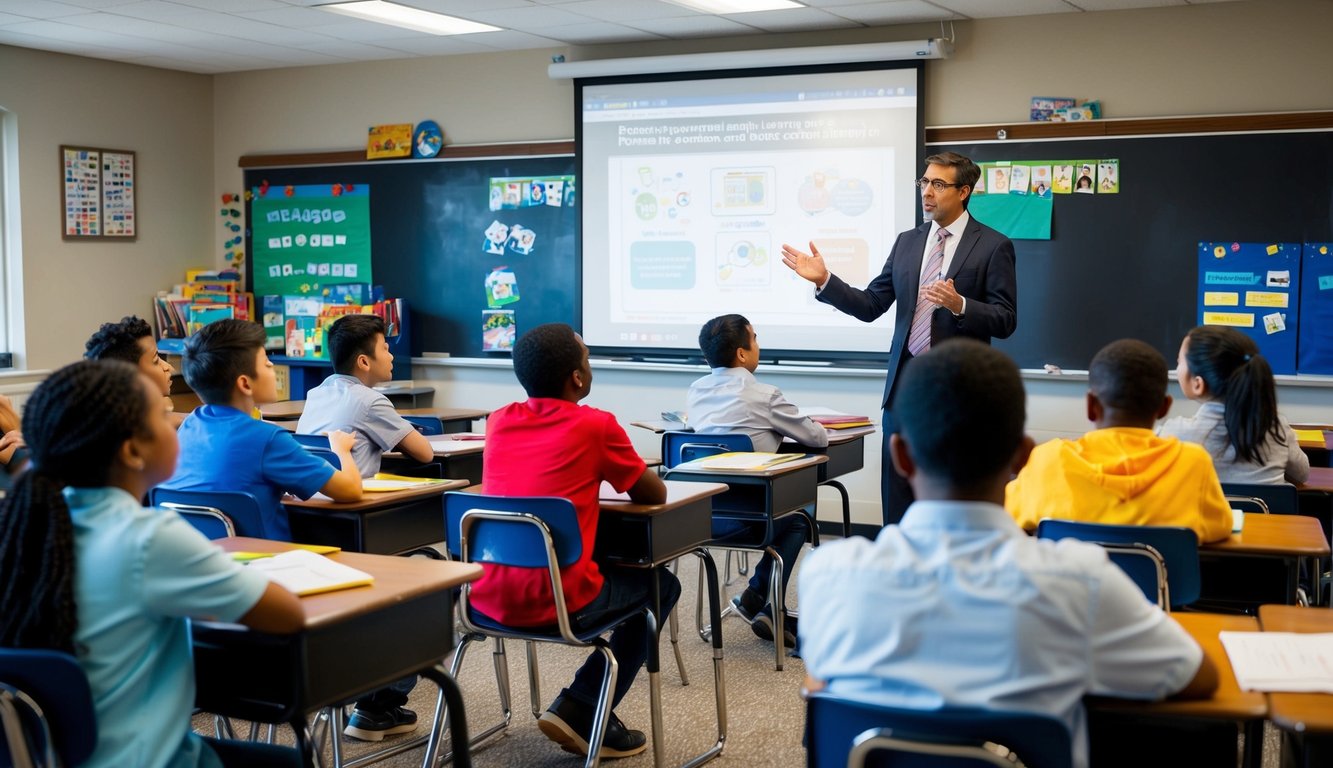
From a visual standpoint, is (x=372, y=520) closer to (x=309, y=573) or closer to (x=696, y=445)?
(x=309, y=573)

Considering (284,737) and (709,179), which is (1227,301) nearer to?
(709,179)

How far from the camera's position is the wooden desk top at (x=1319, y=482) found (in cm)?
334

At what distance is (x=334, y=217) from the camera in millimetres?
7566

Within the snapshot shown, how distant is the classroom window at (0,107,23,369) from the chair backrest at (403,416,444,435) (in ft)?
10.00

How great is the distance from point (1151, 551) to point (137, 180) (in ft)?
22.1

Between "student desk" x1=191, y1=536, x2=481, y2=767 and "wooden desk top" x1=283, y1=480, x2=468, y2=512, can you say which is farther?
"wooden desk top" x1=283, y1=480, x2=468, y2=512

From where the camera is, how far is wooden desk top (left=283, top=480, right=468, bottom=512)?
120 inches

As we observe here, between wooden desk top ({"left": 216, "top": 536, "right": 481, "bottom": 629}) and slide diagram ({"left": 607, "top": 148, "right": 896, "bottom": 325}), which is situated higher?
slide diagram ({"left": 607, "top": 148, "right": 896, "bottom": 325})

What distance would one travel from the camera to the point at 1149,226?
5.69 metres

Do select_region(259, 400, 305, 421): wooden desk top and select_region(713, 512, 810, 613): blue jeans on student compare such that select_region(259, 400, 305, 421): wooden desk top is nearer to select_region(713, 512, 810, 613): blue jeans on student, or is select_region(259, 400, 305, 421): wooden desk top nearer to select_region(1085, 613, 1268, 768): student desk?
select_region(713, 512, 810, 613): blue jeans on student

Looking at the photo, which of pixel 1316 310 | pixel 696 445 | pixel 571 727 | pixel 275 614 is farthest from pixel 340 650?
pixel 1316 310

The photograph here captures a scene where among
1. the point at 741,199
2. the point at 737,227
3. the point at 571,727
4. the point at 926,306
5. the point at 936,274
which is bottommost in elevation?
the point at 571,727

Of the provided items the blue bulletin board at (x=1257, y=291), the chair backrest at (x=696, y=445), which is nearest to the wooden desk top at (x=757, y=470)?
the chair backrest at (x=696, y=445)

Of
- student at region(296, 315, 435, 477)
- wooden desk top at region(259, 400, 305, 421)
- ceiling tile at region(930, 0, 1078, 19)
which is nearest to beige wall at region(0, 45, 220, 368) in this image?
wooden desk top at region(259, 400, 305, 421)
